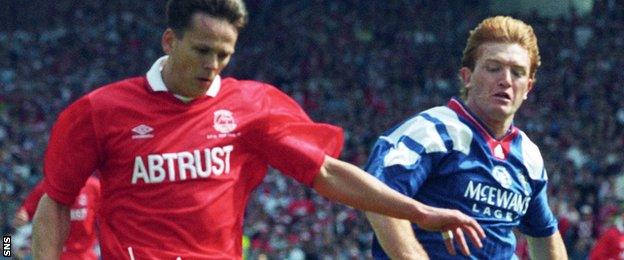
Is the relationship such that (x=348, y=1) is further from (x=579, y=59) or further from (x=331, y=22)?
(x=579, y=59)

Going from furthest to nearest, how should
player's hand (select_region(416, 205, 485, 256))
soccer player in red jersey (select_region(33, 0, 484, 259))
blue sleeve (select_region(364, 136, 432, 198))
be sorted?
1. blue sleeve (select_region(364, 136, 432, 198))
2. soccer player in red jersey (select_region(33, 0, 484, 259))
3. player's hand (select_region(416, 205, 485, 256))

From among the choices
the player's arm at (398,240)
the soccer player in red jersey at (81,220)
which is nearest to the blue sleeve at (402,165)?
the player's arm at (398,240)

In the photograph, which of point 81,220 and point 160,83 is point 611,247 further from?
point 160,83

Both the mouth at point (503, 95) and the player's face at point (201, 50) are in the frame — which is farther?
the mouth at point (503, 95)

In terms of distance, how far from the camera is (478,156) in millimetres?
6230

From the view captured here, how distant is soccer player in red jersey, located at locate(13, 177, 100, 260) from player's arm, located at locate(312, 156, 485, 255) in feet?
16.6

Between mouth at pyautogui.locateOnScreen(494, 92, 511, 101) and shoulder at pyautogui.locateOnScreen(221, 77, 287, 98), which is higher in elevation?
shoulder at pyautogui.locateOnScreen(221, 77, 287, 98)

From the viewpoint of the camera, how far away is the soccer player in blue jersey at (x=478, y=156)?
6020 millimetres

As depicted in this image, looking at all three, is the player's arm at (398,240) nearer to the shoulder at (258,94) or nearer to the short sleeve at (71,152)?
the shoulder at (258,94)

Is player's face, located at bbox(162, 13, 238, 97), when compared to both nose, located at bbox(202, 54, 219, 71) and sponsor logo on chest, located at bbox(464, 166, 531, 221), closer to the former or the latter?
nose, located at bbox(202, 54, 219, 71)

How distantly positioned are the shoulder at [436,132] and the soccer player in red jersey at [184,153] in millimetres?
656

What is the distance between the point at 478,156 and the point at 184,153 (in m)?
1.38

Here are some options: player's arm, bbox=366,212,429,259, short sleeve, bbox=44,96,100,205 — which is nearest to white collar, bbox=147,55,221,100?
short sleeve, bbox=44,96,100,205

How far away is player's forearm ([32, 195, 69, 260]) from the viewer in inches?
208
